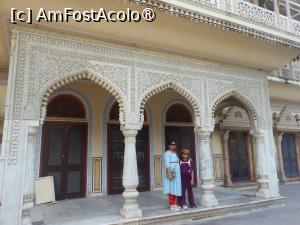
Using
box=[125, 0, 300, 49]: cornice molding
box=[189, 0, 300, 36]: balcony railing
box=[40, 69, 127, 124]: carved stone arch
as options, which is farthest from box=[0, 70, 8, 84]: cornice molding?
box=[189, 0, 300, 36]: balcony railing

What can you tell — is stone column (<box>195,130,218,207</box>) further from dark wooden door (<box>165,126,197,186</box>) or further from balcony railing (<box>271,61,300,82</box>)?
balcony railing (<box>271,61,300,82</box>)

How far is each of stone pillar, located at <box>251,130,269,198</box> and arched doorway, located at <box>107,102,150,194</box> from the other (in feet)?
9.31

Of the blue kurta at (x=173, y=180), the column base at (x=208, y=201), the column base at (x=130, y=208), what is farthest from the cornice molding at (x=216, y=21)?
the column base at (x=208, y=201)

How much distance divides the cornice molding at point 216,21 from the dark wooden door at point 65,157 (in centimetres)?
361

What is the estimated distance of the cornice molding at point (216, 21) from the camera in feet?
14.0

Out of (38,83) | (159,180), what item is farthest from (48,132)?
(159,180)

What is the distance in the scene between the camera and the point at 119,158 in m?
6.88

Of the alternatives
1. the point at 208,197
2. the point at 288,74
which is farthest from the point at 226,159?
the point at 288,74

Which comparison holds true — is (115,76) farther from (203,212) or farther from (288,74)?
(288,74)

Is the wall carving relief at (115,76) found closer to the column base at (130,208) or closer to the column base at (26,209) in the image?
the column base at (26,209)

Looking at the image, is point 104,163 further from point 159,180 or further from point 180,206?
point 180,206

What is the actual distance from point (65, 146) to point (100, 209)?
2009mm

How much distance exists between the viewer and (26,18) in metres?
4.07

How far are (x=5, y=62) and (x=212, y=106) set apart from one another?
4.81m
